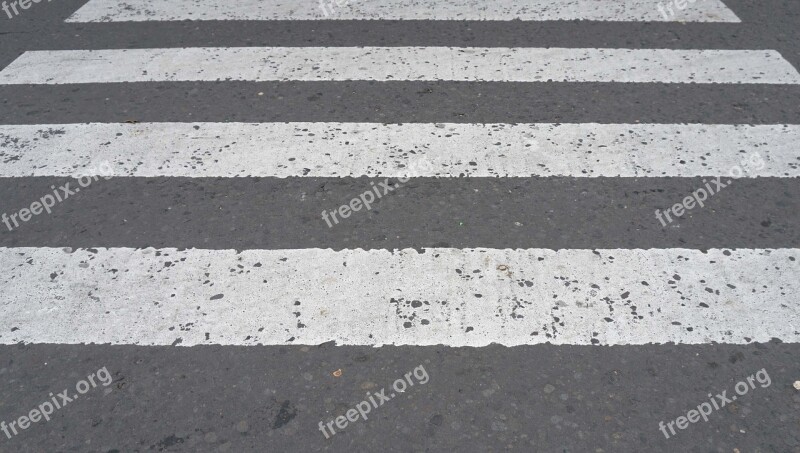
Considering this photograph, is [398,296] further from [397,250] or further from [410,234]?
[410,234]

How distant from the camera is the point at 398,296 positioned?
3.38 meters

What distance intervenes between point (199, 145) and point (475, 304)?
220 cm

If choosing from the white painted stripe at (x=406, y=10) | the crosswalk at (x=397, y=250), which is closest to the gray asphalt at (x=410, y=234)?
the crosswalk at (x=397, y=250)

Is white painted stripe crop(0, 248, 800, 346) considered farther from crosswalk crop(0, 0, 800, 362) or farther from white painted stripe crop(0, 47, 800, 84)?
→ white painted stripe crop(0, 47, 800, 84)

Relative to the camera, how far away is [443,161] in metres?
4.35

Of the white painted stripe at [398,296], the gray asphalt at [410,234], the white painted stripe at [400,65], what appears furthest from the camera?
the white painted stripe at [400,65]

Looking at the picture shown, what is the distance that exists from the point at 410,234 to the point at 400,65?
2.13m

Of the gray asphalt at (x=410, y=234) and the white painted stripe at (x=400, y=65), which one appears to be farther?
the white painted stripe at (x=400, y=65)

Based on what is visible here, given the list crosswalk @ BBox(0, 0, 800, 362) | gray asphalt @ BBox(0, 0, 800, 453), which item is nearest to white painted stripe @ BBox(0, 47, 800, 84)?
crosswalk @ BBox(0, 0, 800, 362)

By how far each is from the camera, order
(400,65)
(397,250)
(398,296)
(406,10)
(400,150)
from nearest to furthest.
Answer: (398,296) → (397,250) → (400,150) → (400,65) → (406,10)

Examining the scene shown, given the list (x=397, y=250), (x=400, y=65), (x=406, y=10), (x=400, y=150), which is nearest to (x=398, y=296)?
(x=397, y=250)

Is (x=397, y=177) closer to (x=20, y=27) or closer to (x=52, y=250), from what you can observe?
(x=52, y=250)

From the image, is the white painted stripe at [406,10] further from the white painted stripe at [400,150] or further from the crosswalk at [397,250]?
the white painted stripe at [400,150]

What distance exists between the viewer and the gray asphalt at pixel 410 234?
2.77 m
